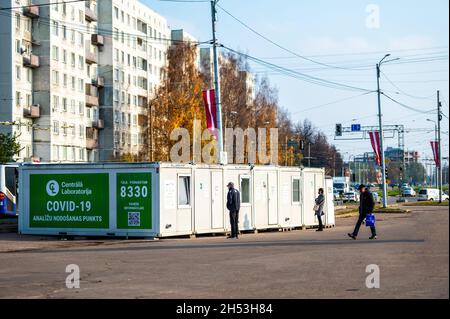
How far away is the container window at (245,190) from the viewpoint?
28453 millimetres

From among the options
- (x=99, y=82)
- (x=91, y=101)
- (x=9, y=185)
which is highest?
(x=99, y=82)

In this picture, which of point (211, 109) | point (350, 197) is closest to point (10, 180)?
point (211, 109)

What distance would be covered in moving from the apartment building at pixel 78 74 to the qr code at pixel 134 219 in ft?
144

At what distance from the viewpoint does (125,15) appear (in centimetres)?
9525

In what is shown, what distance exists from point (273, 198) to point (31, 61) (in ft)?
165

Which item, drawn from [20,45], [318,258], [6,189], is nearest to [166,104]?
[20,45]

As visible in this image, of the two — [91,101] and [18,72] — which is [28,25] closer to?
[18,72]

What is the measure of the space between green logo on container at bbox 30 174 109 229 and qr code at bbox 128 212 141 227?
0.99 metres

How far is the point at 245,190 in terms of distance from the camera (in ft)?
93.8

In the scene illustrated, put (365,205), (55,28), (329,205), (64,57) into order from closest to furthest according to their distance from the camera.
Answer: (365,205) < (329,205) < (55,28) < (64,57)

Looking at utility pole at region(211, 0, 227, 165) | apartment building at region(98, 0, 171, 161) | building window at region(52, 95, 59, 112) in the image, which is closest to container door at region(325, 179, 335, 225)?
utility pole at region(211, 0, 227, 165)

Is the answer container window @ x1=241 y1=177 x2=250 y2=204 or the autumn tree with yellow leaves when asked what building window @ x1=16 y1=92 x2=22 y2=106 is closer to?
the autumn tree with yellow leaves

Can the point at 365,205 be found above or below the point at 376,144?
below
